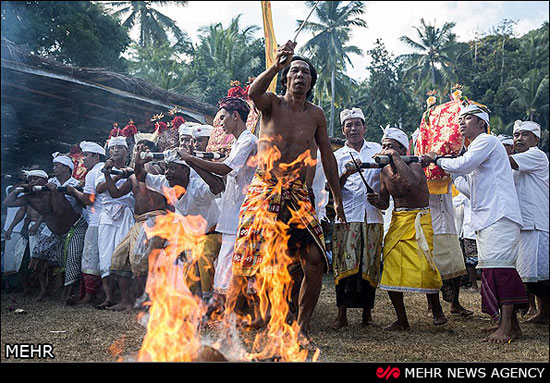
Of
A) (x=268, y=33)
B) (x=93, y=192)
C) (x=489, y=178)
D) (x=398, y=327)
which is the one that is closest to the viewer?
(x=489, y=178)

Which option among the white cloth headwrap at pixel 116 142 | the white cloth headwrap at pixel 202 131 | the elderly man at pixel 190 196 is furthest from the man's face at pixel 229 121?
the white cloth headwrap at pixel 116 142

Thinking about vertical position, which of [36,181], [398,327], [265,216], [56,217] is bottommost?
[398,327]

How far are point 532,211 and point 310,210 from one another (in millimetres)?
2880

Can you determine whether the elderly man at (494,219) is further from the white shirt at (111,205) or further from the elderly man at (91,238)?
the elderly man at (91,238)

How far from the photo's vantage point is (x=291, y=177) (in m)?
3.94

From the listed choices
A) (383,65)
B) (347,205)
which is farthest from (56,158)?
(383,65)

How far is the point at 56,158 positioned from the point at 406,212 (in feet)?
17.1

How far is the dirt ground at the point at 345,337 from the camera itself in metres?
3.76

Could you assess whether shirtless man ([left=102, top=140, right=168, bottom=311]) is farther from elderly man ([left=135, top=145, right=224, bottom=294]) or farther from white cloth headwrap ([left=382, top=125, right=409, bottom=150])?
white cloth headwrap ([left=382, top=125, right=409, bottom=150])

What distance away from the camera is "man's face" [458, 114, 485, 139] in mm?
4871

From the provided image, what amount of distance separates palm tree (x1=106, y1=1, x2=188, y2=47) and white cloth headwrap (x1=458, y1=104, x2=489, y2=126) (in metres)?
32.0

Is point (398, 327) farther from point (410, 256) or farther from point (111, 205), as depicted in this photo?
point (111, 205)

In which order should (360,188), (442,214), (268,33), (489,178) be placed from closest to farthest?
(489,178), (268,33), (360,188), (442,214)

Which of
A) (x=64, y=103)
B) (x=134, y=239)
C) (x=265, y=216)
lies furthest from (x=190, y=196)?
(x=64, y=103)
